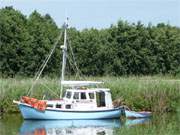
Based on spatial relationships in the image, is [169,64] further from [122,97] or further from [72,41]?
[122,97]

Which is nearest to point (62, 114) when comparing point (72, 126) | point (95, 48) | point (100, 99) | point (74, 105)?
point (74, 105)

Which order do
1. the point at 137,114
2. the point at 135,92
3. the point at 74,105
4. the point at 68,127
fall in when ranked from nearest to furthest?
the point at 68,127, the point at 137,114, the point at 74,105, the point at 135,92

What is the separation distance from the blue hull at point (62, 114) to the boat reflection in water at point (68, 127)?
1.51 ft

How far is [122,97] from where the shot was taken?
32.8m

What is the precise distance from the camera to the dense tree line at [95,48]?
46469mm

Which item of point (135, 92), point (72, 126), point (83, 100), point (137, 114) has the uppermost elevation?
point (135, 92)

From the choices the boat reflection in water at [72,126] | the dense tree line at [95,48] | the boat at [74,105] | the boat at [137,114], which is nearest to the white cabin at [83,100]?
the boat at [74,105]

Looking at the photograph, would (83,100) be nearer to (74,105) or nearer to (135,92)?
(74,105)

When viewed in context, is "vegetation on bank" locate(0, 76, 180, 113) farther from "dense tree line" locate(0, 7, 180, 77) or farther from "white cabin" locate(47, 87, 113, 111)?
"dense tree line" locate(0, 7, 180, 77)

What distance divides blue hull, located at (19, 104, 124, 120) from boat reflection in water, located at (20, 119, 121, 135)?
1.51ft

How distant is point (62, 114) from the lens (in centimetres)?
3014

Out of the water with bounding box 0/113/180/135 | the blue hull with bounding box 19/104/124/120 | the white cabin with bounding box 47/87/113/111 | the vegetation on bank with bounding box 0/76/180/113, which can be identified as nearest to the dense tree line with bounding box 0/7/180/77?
the vegetation on bank with bounding box 0/76/180/113

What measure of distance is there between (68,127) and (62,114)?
12.0ft

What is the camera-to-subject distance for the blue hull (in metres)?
29.6
